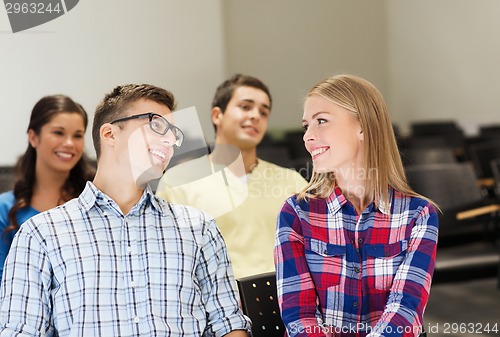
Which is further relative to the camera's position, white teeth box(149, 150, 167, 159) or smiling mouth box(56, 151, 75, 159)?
smiling mouth box(56, 151, 75, 159)

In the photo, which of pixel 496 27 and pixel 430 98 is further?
pixel 430 98

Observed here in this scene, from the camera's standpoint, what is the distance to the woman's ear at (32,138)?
194 centimetres

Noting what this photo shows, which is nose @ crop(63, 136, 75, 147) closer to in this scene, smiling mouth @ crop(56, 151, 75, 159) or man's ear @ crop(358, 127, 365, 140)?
smiling mouth @ crop(56, 151, 75, 159)

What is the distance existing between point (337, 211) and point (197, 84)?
0.69 meters

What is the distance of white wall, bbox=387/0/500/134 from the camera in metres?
6.57

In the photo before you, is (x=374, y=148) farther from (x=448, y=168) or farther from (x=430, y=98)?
(x=430, y=98)

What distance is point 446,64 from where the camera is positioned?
753 centimetres

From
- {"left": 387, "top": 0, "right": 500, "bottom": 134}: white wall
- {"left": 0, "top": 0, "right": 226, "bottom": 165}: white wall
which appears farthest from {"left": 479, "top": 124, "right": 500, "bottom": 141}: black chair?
{"left": 0, "top": 0, "right": 226, "bottom": 165}: white wall

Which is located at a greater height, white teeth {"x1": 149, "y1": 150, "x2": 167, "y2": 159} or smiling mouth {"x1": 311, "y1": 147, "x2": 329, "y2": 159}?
white teeth {"x1": 149, "y1": 150, "x2": 167, "y2": 159}

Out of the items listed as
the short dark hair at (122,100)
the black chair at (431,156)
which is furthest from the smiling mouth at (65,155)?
the black chair at (431,156)

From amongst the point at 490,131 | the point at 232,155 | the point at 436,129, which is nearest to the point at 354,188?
the point at 232,155

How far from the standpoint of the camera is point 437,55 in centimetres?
757

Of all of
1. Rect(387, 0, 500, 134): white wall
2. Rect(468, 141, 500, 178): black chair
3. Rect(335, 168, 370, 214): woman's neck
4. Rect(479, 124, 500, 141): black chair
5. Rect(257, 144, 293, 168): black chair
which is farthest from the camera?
Rect(387, 0, 500, 134): white wall

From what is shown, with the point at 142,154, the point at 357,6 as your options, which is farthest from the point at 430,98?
the point at 142,154
